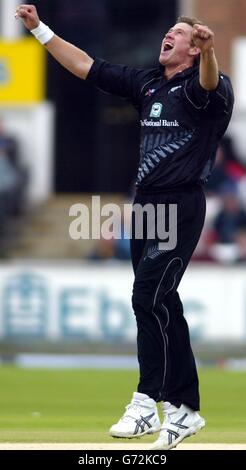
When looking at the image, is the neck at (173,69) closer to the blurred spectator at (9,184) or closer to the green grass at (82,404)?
the green grass at (82,404)

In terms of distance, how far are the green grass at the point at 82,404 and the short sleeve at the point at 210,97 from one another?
1.96m

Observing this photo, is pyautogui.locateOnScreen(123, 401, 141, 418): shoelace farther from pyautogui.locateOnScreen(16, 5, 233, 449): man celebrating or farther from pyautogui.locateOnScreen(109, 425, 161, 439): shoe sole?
pyautogui.locateOnScreen(109, 425, 161, 439): shoe sole

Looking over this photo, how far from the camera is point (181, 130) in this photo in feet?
26.6

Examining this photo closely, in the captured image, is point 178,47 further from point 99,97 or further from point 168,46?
point 99,97

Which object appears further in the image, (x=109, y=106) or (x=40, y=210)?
(x=109, y=106)

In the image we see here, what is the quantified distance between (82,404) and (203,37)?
507 centimetres

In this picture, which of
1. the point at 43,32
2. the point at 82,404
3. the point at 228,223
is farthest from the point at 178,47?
the point at 228,223

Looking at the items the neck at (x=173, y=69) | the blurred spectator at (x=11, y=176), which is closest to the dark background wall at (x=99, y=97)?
the blurred spectator at (x=11, y=176)

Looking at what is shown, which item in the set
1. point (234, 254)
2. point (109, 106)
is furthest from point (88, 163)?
point (234, 254)

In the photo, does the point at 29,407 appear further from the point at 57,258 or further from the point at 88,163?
the point at 88,163

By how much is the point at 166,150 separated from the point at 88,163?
15842mm

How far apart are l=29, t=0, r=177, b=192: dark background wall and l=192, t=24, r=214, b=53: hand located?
15.3 metres

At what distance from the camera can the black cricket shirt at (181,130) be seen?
8039 mm

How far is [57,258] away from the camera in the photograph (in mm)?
20531
